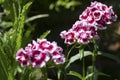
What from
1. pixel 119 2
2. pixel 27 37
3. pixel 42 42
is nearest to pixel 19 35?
pixel 42 42

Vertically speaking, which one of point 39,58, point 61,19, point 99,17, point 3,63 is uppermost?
point 61,19

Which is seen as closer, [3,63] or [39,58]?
[39,58]

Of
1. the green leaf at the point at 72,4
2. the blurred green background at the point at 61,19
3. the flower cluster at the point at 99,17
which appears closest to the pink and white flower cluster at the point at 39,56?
the flower cluster at the point at 99,17

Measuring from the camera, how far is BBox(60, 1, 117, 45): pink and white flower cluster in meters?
2.34

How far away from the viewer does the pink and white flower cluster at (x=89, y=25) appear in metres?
2.34

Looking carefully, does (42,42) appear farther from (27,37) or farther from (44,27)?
(44,27)

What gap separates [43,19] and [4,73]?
203cm

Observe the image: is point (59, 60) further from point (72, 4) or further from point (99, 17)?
point (72, 4)

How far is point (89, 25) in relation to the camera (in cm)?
239

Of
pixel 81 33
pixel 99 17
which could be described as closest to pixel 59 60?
pixel 81 33

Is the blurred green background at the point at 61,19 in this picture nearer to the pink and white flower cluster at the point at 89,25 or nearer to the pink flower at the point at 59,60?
the pink and white flower cluster at the point at 89,25

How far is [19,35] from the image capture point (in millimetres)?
2619

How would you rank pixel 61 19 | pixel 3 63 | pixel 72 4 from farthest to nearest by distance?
pixel 61 19 → pixel 72 4 → pixel 3 63

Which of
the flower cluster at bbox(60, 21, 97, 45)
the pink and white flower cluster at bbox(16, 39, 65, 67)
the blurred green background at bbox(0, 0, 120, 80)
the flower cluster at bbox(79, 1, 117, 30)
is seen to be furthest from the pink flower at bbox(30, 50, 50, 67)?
the blurred green background at bbox(0, 0, 120, 80)
